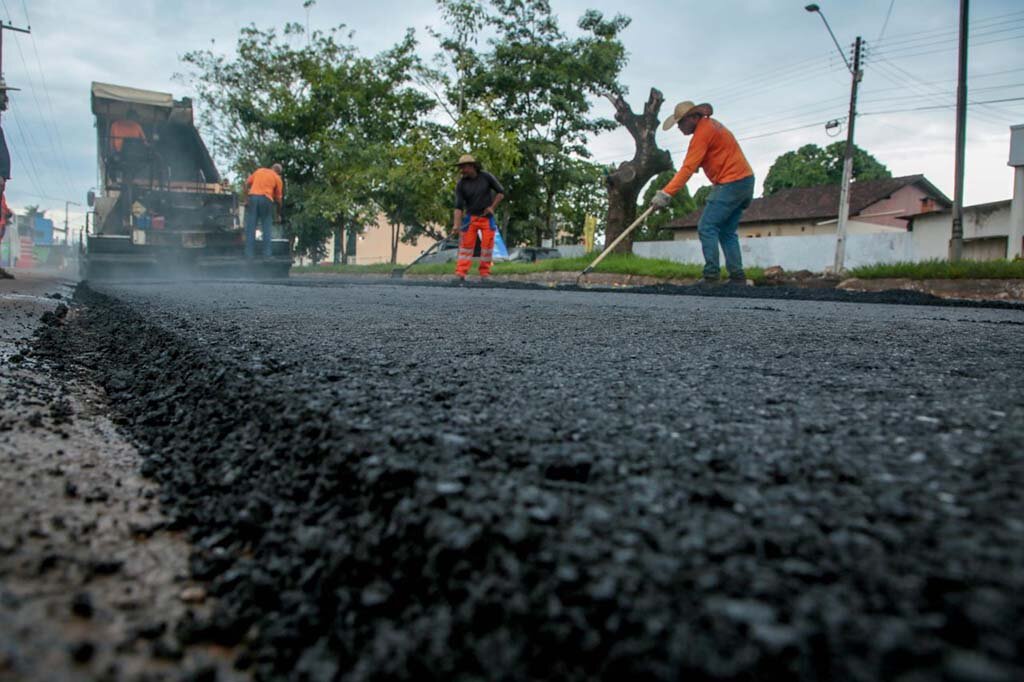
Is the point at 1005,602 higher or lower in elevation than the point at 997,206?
lower

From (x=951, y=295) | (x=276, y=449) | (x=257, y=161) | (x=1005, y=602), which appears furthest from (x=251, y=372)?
(x=257, y=161)

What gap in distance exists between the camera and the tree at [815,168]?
1944 inches

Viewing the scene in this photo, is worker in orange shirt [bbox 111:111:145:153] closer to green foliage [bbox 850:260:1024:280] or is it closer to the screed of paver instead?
green foliage [bbox 850:260:1024:280]

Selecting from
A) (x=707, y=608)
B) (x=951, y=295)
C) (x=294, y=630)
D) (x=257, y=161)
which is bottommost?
(x=294, y=630)

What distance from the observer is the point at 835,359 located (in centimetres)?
199

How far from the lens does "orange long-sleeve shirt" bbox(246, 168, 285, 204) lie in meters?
12.1

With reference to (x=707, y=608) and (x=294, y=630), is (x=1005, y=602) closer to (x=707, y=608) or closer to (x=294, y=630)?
(x=707, y=608)

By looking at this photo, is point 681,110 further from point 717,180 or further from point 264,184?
point 264,184

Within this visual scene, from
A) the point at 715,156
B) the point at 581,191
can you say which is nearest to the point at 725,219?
the point at 715,156

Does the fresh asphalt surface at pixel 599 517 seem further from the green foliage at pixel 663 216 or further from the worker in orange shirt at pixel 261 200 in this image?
the green foliage at pixel 663 216

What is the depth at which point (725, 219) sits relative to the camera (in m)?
8.14

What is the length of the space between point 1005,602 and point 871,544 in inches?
4.9

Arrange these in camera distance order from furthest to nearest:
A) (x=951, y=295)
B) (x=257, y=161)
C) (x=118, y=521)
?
(x=257, y=161), (x=951, y=295), (x=118, y=521)

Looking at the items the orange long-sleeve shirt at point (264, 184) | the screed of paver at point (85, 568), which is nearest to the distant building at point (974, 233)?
the orange long-sleeve shirt at point (264, 184)
